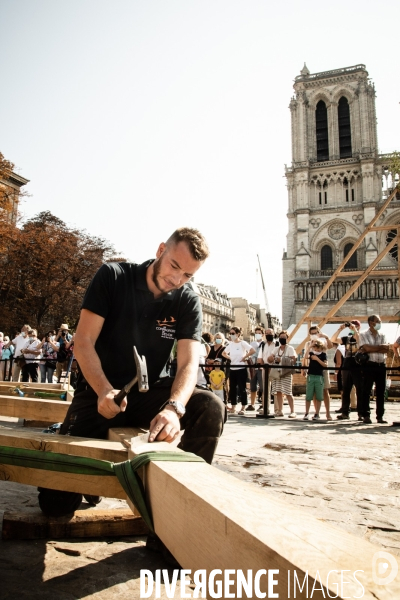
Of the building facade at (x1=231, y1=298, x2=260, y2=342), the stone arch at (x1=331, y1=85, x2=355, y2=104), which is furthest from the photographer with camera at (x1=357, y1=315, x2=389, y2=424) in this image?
the building facade at (x1=231, y1=298, x2=260, y2=342)

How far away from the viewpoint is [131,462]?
4.60 feet

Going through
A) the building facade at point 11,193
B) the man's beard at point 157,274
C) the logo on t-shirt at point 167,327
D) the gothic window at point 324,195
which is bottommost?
the logo on t-shirt at point 167,327

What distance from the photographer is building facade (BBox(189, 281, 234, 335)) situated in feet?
268

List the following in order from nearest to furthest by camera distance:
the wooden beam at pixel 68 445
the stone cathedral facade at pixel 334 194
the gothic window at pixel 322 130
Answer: the wooden beam at pixel 68 445 → the stone cathedral facade at pixel 334 194 → the gothic window at pixel 322 130

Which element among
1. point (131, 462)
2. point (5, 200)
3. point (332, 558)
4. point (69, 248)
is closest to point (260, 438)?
point (131, 462)

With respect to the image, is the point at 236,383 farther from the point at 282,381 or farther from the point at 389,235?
the point at 389,235

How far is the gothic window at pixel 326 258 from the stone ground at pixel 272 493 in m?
44.8

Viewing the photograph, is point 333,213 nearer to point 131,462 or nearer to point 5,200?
point 5,200

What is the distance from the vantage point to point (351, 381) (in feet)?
32.4

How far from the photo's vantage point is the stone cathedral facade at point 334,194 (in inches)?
1918

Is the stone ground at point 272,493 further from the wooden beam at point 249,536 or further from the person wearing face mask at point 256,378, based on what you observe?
the person wearing face mask at point 256,378

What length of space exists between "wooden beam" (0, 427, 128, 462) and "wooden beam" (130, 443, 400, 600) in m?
0.46

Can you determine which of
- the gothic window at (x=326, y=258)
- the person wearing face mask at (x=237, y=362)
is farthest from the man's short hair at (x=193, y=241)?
the gothic window at (x=326, y=258)

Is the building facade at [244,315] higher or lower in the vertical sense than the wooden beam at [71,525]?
higher
